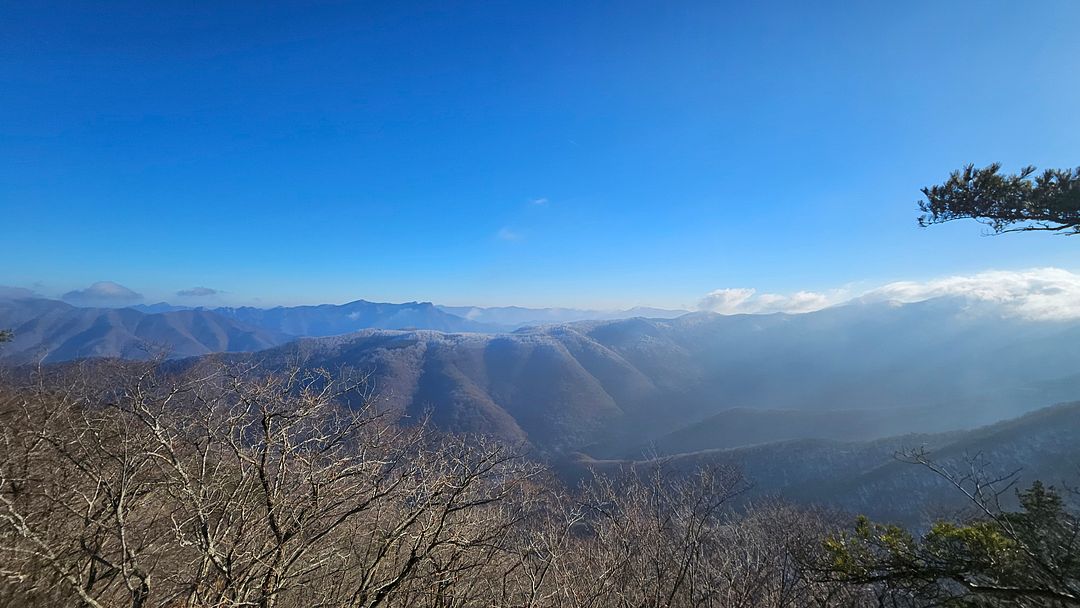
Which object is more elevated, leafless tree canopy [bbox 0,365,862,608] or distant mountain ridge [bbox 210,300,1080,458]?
leafless tree canopy [bbox 0,365,862,608]

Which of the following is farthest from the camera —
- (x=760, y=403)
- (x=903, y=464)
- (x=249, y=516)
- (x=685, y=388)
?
(x=685, y=388)

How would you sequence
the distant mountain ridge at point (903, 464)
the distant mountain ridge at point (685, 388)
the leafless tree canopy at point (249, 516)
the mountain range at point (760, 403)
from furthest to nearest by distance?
the distant mountain ridge at point (685, 388)
the mountain range at point (760, 403)
the distant mountain ridge at point (903, 464)
the leafless tree canopy at point (249, 516)

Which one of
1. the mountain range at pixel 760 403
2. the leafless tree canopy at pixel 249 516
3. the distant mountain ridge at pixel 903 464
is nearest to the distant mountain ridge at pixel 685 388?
the mountain range at pixel 760 403

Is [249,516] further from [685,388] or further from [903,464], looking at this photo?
[685,388]

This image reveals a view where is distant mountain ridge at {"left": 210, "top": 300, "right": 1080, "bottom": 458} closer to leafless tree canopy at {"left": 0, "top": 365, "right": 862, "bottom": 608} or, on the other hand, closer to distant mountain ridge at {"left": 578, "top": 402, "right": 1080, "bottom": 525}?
distant mountain ridge at {"left": 578, "top": 402, "right": 1080, "bottom": 525}

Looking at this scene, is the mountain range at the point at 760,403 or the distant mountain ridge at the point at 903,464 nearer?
the distant mountain ridge at the point at 903,464

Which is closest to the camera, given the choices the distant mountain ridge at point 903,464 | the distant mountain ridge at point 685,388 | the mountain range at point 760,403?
the distant mountain ridge at point 903,464

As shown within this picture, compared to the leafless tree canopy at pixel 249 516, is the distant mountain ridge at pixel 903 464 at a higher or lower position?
lower

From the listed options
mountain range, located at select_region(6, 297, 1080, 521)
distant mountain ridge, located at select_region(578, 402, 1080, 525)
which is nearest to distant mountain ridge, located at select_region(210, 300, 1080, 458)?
mountain range, located at select_region(6, 297, 1080, 521)

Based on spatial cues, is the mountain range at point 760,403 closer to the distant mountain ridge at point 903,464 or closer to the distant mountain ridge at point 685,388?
the distant mountain ridge at point 903,464

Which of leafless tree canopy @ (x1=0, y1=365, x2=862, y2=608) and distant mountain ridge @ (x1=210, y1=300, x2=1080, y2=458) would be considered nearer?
leafless tree canopy @ (x1=0, y1=365, x2=862, y2=608)

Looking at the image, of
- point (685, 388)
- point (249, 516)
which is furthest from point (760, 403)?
point (249, 516)
